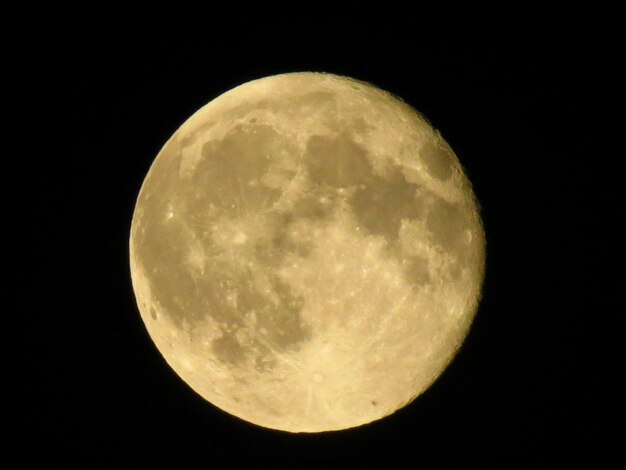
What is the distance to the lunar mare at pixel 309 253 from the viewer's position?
404cm

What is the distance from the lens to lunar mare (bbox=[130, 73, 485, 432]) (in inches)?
159

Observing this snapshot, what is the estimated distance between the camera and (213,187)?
4.20 meters

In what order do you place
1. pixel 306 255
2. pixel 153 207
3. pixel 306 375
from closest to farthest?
pixel 306 255 → pixel 306 375 → pixel 153 207

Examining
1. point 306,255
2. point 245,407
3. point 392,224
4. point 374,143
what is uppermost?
point 374,143

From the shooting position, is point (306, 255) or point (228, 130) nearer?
point (306, 255)

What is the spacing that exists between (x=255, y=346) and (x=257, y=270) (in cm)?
50

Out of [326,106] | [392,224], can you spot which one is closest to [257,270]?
[392,224]

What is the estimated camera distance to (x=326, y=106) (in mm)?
4359

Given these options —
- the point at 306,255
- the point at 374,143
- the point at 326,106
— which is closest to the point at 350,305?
the point at 306,255

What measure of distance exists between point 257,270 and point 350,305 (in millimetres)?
591

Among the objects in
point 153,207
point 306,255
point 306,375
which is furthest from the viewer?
point 153,207

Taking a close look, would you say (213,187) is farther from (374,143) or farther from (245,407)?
(245,407)

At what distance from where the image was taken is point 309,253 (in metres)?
4.00

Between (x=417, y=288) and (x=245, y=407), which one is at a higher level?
(x=417, y=288)
